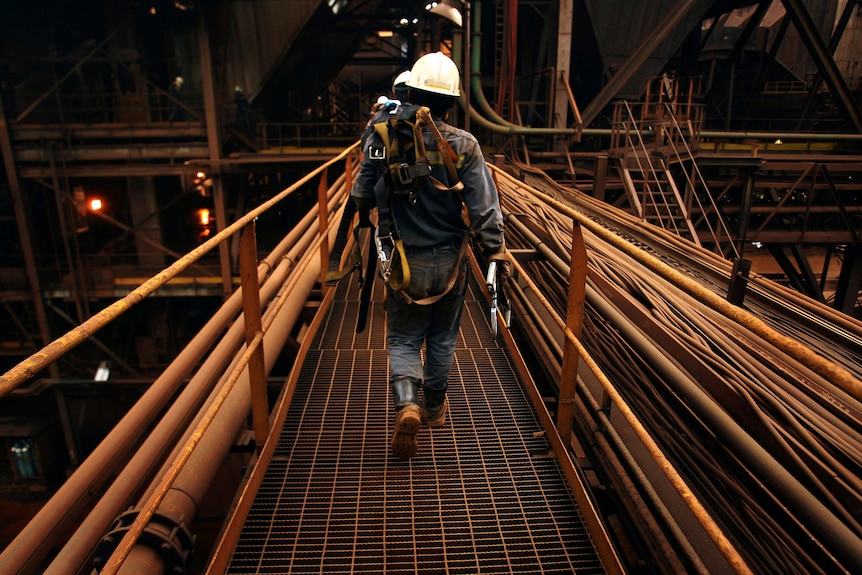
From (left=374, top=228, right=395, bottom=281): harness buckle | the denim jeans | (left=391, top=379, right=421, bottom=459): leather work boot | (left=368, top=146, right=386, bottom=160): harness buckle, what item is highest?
(left=368, top=146, right=386, bottom=160): harness buckle

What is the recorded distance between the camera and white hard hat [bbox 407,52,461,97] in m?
2.77

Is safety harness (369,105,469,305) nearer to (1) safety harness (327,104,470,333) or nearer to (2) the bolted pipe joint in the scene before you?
(1) safety harness (327,104,470,333)

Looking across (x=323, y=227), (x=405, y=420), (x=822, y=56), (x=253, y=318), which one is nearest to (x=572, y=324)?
(x=405, y=420)

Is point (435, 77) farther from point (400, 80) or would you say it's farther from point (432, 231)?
point (400, 80)

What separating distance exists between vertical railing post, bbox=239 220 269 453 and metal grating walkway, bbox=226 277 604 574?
1.01ft

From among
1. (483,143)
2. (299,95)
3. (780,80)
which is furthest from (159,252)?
(780,80)

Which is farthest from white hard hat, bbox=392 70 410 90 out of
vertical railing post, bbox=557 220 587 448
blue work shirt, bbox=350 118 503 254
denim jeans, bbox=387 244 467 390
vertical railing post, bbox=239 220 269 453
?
vertical railing post, bbox=557 220 587 448

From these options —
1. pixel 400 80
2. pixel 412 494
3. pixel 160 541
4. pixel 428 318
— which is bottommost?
pixel 412 494

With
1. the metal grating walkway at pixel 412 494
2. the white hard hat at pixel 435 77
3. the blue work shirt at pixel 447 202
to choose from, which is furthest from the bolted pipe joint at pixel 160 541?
the white hard hat at pixel 435 77

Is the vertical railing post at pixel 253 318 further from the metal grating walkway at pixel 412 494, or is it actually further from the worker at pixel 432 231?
the worker at pixel 432 231

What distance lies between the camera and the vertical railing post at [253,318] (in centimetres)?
262

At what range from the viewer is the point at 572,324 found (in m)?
2.67

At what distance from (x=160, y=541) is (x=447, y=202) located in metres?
1.94

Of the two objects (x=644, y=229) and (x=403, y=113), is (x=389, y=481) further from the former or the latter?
(x=644, y=229)
